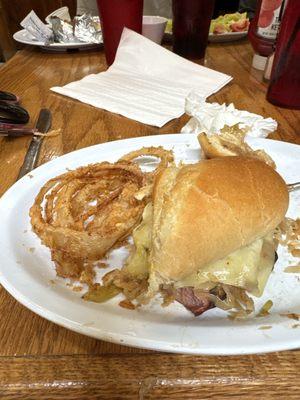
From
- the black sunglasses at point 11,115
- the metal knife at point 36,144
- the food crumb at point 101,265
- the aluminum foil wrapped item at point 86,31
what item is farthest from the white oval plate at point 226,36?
the food crumb at point 101,265

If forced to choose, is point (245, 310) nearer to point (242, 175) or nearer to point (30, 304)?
point (242, 175)

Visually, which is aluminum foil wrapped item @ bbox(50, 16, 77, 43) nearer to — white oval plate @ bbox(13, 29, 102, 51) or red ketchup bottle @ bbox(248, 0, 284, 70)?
white oval plate @ bbox(13, 29, 102, 51)

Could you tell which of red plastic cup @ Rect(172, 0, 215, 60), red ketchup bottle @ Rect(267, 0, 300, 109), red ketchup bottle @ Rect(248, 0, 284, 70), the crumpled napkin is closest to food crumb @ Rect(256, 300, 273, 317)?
the crumpled napkin

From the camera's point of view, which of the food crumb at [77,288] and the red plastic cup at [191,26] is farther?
the red plastic cup at [191,26]

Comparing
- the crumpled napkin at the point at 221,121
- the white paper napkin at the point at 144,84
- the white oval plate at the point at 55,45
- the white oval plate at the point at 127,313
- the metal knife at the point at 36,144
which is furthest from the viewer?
the white oval plate at the point at 55,45

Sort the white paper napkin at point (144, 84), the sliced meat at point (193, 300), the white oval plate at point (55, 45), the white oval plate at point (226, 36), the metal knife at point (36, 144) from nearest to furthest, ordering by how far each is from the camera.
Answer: the sliced meat at point (193, 300) → the metal knife at point (36, 144) → the white paper napkin at point (144, 84) → the white oval plate at point (55, 45) → the white oval plate at point (226, 36)

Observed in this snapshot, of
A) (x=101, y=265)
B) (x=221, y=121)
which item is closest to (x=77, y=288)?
(x=101, y=265)

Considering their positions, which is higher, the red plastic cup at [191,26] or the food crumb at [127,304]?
the red plastic cup at [191,26]

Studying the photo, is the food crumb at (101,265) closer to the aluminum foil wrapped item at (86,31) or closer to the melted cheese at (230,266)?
the melted cheese at (230,266)
